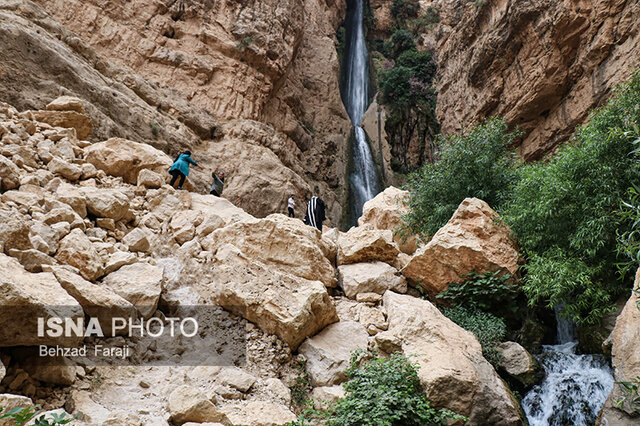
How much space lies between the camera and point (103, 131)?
37.2 feet

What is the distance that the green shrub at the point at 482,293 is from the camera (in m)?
7.67

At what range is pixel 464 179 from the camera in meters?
10.5

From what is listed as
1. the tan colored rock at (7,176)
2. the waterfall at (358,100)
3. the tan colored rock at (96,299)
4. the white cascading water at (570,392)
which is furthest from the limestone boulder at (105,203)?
the waterfall at (358,100)

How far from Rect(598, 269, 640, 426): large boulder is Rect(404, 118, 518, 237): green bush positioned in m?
4.88

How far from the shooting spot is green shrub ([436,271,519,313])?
25.2ft

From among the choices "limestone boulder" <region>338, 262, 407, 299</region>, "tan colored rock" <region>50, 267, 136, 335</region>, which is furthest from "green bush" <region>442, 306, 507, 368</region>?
"tan colored rock" <region>50, 267, 136, 335</region>

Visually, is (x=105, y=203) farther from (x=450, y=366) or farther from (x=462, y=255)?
(x=462, y=255)

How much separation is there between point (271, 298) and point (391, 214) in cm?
668

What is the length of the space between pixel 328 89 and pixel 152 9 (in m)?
11.8

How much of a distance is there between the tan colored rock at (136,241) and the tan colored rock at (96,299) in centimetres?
166

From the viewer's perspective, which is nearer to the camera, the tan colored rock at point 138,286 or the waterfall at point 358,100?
the tan colored rock at point 138,286

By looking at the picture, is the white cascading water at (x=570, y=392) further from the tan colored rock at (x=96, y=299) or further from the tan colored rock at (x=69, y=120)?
the tan colored rock at (x=69, y=120)

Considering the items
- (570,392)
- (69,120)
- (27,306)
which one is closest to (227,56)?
(69,120)

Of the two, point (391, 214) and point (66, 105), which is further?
→ point (391, 214)
